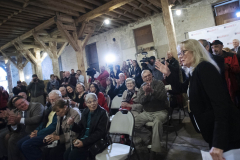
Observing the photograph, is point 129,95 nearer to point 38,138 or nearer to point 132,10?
point 38,138

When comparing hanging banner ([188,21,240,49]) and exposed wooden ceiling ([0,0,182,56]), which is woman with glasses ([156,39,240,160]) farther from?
hanging banner ([188,21,240,49])

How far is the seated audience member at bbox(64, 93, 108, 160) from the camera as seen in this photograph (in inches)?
78.2

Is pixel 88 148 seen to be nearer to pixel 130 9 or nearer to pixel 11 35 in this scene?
pixel 130 9

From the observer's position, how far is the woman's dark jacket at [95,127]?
202cm

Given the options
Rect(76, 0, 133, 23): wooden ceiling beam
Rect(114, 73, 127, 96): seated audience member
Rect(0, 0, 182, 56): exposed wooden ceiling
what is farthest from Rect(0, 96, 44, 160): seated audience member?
Rect(76, 0, 133, 23): wooden ceiling beam

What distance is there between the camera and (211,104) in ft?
3.32

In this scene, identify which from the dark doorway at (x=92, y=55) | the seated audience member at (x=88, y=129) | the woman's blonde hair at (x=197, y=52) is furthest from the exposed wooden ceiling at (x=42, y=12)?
the woman's blonde hair at (x=197, y=52)

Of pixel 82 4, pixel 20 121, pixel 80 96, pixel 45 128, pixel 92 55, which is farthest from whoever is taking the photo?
pixel 92 55

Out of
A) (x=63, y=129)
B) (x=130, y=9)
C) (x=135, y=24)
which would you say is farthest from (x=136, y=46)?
(x=63, y=129)

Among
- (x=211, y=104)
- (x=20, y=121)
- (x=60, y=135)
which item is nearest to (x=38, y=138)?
(x=60, y=135)

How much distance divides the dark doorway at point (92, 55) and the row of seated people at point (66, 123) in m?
7.40

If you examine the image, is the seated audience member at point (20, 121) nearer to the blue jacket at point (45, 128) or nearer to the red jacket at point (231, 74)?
the blue jacket at point (45, 128)

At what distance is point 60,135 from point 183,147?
6.48 feet

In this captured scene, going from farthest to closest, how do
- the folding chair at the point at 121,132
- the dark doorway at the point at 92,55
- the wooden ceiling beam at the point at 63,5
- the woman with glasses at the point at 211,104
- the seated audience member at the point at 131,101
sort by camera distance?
the dark doorway at the point at 92,55
the wooden ceiling beam at the point at 63,5
the seated audience member at the point at 131,101
the folding chair at the point at 121,132
the woman with glasses at the point at 211,104
